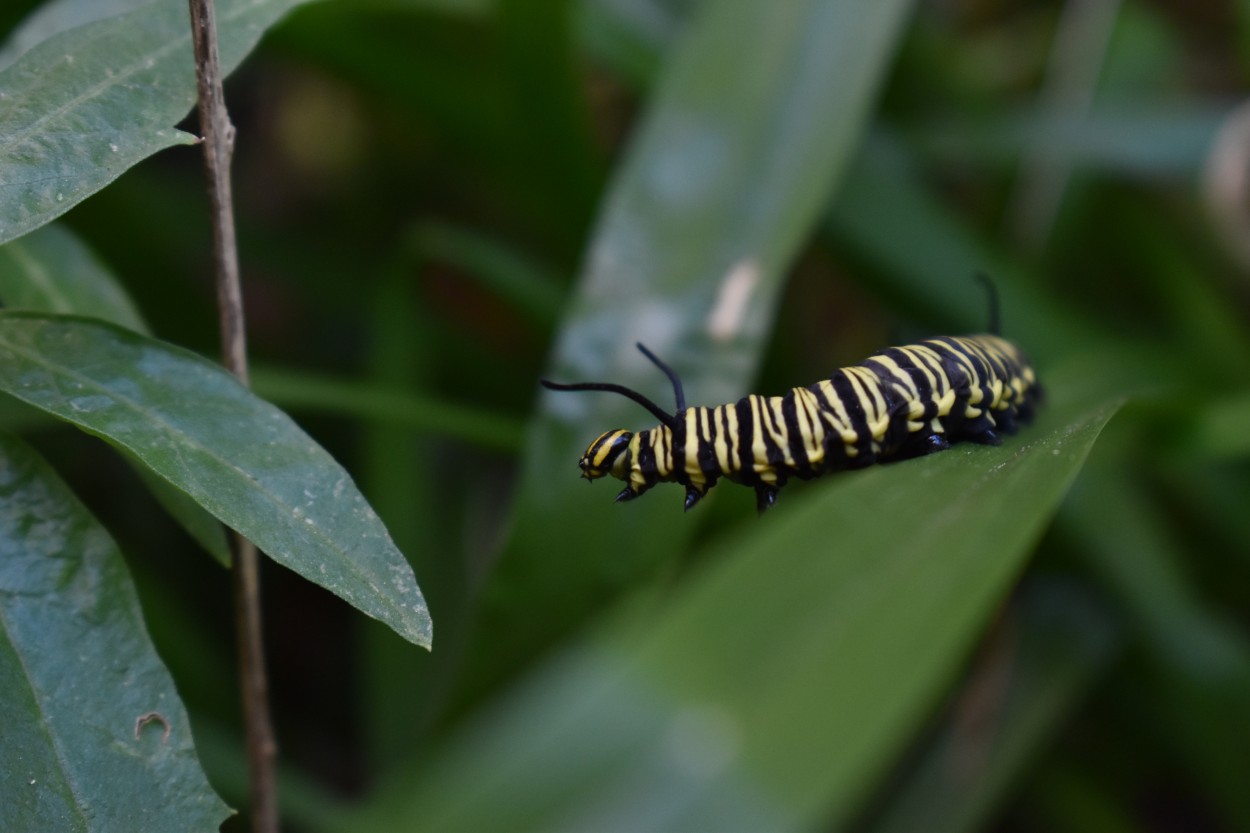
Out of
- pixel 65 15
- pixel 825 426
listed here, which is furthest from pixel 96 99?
pixel 825 426

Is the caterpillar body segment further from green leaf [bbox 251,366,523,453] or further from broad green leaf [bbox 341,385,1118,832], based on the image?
green leaf [bbox 251,366,523,453]

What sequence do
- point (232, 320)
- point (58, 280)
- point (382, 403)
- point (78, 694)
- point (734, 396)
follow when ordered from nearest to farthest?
point (78, 694) → point (232, 320) → point (58, 280) → point (734, 396) → point (382, 403)

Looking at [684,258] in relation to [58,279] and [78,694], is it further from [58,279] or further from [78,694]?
[78,694]

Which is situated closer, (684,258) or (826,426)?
(826,426)

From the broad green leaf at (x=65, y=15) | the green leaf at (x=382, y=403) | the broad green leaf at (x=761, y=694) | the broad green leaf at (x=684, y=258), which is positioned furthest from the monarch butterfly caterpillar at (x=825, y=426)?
the broad green leaf at (x=65, y=15)

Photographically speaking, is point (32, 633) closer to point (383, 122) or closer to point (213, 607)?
point (213, 607)

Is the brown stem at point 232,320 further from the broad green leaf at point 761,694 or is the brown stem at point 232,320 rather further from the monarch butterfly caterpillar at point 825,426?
the broad green leaf at point 761,694

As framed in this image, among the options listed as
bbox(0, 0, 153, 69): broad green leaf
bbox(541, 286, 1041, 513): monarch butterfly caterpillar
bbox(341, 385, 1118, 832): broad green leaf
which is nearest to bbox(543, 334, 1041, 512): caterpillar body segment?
bbox(541, 286, 1041, 513): monarch butterfly caterpillar
